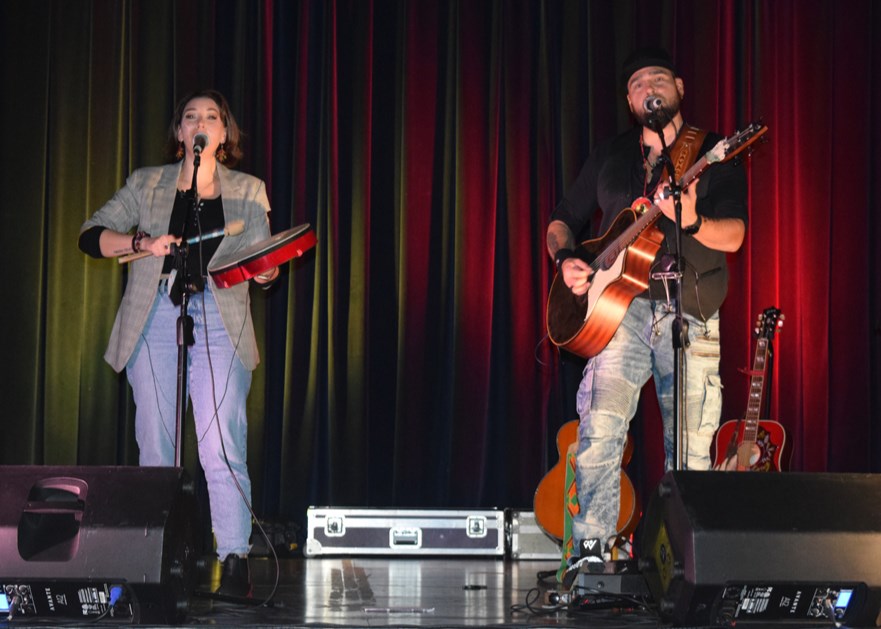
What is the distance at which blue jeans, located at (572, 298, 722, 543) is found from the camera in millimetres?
3629

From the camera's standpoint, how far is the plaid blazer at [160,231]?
3.69 m

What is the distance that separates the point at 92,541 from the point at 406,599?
3.82 ft

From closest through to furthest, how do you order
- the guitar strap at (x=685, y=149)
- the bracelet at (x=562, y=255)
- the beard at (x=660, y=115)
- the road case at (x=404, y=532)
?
the beard at (x=660, y=115) → the guitar strap at (x=685, y=149) → the bracelet at (x=562, y=255) → the road case at (x=404, y=532)

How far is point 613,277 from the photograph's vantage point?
12.0 ft

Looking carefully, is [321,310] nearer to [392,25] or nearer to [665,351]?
[392,25]

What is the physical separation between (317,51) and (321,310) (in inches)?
53.0

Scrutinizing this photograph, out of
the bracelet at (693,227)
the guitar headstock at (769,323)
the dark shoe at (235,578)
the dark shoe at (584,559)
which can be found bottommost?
the dark shoe at (235,578)

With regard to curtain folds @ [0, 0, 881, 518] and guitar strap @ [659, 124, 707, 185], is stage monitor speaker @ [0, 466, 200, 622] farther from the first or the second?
curtain folds @ [0, 0, 881, 518]

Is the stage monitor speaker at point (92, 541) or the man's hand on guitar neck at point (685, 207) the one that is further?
the man's hand on guitar neck at point (685, 207)

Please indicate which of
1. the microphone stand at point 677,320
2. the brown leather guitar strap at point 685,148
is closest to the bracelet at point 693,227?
the microphone stand at point 677,320

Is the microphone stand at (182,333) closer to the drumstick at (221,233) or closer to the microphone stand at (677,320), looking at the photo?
the drumstick at (221,233)

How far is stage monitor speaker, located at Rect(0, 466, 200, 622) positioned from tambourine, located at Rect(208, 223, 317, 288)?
80 centimetres

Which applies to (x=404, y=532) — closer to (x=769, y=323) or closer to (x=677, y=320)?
(x=769, y=323)

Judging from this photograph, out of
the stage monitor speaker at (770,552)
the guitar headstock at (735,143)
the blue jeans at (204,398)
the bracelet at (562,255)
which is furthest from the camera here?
the bracelet at (562,255)
